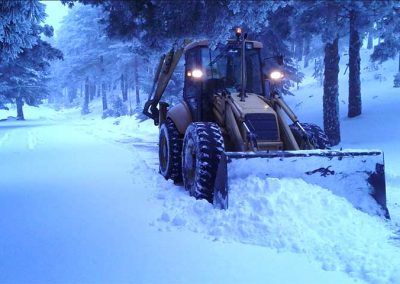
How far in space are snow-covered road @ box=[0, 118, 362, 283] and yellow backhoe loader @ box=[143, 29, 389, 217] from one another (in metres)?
0.73

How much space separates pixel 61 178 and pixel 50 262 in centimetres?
498

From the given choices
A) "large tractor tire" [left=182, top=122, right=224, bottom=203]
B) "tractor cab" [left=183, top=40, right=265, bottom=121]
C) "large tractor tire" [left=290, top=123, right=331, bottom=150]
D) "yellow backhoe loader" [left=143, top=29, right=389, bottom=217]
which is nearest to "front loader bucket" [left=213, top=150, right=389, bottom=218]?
"yellow backhoe loader" [left=143, top=29, right=389, bottom=217]

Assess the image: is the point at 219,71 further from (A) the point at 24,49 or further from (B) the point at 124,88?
(B) the point at 124,88

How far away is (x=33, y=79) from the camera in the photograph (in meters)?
32.8

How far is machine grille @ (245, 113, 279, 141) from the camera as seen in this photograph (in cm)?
670

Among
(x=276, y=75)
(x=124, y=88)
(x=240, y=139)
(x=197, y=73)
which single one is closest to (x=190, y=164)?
(x=240, y=139)

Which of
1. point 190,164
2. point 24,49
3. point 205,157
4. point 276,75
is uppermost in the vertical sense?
point 24,49

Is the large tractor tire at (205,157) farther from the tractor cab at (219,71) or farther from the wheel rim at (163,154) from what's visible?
the wheel rim at (163,154)

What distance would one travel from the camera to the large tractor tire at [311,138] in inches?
268

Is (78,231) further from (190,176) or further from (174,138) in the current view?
(174,138)

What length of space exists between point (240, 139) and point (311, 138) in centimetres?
121

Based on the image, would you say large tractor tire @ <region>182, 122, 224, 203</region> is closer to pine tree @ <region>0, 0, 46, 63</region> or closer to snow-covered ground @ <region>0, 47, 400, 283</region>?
snow-covered ground @ <region>0, 47, 400, 283</region>

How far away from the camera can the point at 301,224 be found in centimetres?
479

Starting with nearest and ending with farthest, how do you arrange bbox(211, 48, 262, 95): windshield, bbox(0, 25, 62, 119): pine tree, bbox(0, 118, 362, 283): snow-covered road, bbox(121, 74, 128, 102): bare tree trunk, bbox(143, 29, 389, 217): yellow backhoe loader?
bbox(0, 118, 362, 283): snow-covered road, bbox(143, 29, 389, 217): yellow backhoe loader, bbox(211, 48, 262, 95): windshield, bbox(0, 25, 62, 119): pine tree, bbox(121, 74, 128, 102): bare tree trunk
